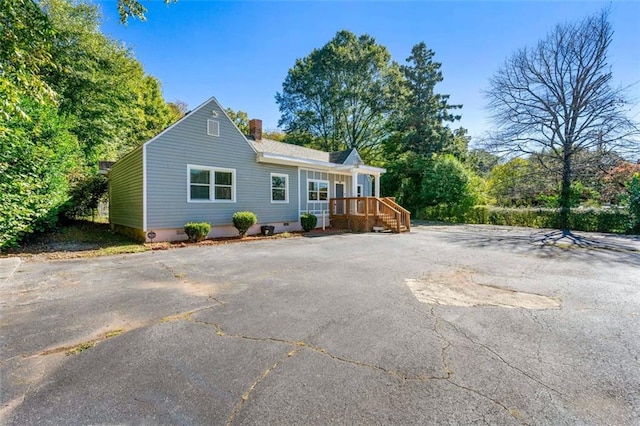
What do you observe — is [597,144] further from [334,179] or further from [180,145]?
[180,145]

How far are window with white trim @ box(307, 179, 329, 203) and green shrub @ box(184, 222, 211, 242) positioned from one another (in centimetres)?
626

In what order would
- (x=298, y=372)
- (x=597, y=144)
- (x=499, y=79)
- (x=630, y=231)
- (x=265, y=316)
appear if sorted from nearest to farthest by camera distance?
(x=298, y=372) < (x=265, y=316) < (x=630, y=231) < (x=597, y=144) < (x=499, y=79)

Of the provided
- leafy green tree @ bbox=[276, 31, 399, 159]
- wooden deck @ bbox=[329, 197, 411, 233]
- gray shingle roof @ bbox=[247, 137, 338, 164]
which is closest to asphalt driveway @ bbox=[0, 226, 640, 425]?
wooden deck @ bbox=[329, 197, 411, 233]

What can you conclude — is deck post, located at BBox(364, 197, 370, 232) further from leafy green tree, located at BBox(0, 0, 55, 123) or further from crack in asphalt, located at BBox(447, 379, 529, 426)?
crack in asphalt, located at BBox(447, 379, 529, 426)

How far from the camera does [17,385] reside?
92.4 inches

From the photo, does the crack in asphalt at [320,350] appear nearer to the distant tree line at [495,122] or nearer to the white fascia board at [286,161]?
the white fascia board at [286,161]

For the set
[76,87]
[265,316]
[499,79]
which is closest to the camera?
[265,316]

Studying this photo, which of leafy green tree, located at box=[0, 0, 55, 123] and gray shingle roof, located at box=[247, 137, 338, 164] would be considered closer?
leafy green tree, located at box=[0, 0, 55, 123]

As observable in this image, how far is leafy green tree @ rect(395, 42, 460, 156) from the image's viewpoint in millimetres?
26234

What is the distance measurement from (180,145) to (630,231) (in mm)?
22040

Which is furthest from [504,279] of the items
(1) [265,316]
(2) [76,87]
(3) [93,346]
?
(2) [76,87]

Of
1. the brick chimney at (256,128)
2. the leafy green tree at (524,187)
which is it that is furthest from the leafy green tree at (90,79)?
the leafy green tree at (524,187)

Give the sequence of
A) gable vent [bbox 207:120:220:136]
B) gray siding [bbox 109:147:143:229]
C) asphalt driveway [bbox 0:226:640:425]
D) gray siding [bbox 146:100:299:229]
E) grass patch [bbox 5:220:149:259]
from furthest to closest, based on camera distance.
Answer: gable vent [bbox 207:120:220:136], gray siding [bbox 109:147:143:229], gray siding [bbox 146:100:299:229], grass patch [bbox 5:220:149:259], asphalt driveway [bbox 0:226:640:425]

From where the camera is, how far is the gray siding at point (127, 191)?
419 inches
